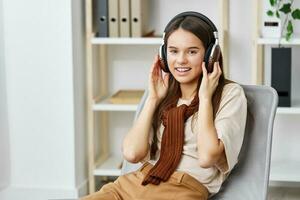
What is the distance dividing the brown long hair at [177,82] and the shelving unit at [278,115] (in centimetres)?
121

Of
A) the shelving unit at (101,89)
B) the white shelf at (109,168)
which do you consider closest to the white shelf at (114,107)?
the shelving unit at (101,89)

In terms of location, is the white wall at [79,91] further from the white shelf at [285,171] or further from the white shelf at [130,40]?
the white shelf at [285,171]

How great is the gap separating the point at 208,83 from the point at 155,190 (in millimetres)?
355

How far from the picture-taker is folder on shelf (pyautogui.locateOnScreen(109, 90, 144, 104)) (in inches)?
137

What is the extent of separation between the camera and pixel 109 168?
3.56 meters

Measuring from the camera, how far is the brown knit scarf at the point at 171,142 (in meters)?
2.00

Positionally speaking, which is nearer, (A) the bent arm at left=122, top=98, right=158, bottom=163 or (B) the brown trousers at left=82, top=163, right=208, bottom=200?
(B) the brown trousers at left=82, top=163, right=208, bottom=200

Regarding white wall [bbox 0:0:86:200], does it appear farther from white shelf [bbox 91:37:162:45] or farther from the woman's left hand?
the woman's left hand

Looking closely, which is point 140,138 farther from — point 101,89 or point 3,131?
point 101,89

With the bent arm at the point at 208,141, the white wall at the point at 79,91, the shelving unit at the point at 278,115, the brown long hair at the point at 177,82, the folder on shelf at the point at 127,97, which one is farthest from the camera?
the folder on shelf at the point at 127,97

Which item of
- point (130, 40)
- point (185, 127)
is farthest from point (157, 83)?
point (130, 40)

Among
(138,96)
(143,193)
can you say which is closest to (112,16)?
(138,96)

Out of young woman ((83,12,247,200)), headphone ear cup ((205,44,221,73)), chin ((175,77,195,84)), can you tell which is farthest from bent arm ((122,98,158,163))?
headphone ear cup ((205,44,221,73))

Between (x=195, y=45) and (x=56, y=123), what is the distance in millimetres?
1518
